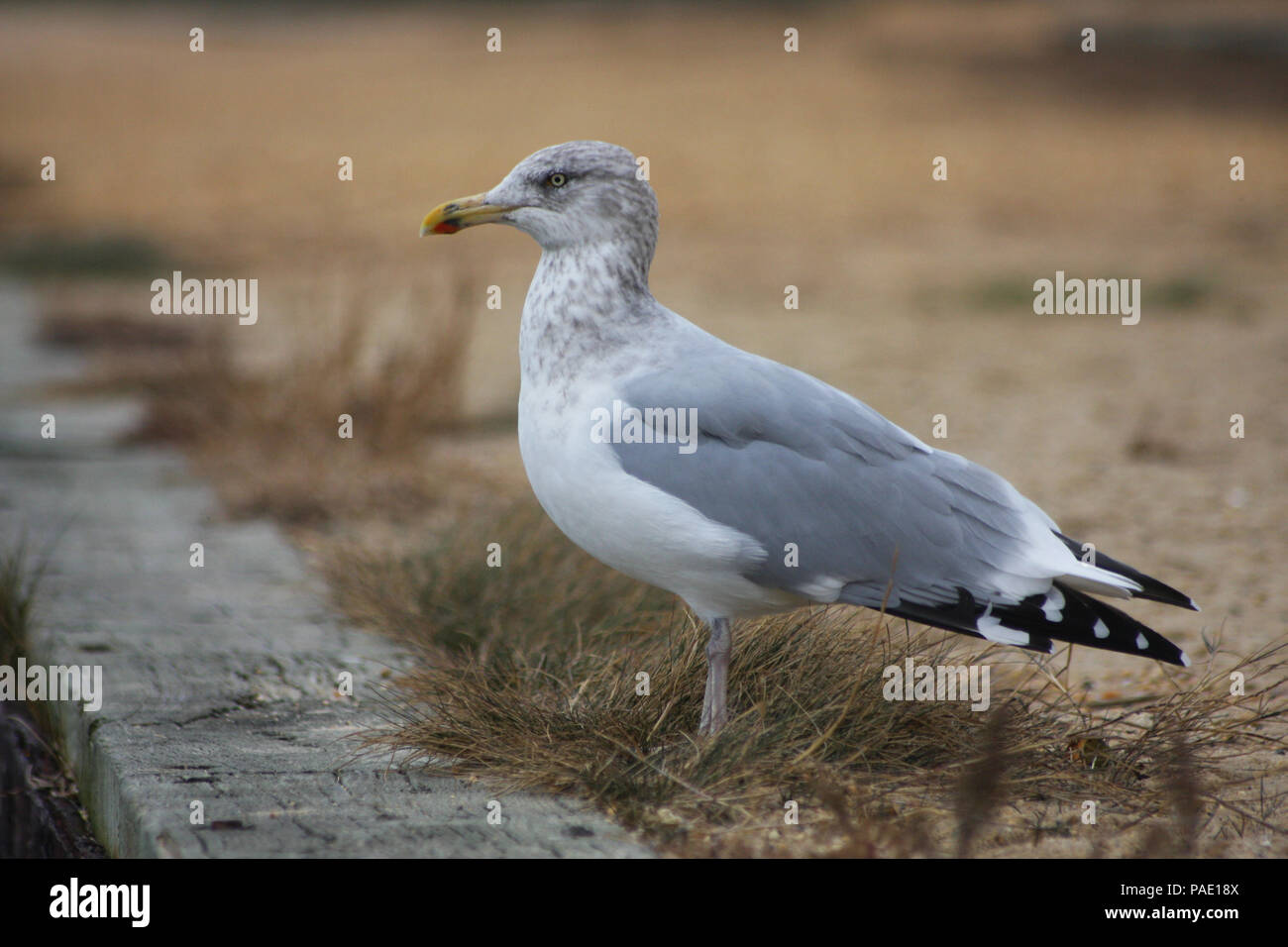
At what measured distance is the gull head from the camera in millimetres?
3518

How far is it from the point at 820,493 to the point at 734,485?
21cm

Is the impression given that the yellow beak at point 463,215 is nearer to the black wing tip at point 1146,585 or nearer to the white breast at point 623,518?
the white breast at point 623,518

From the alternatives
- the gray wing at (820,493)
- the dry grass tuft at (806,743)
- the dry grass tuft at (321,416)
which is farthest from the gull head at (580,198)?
the dry grass tuft at (321,416)

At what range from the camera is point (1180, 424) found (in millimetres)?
7871

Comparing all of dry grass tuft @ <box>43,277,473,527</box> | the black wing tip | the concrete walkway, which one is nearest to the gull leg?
the concrete walkway

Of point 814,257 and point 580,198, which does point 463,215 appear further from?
point 814,257

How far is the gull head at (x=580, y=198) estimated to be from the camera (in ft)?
11.5

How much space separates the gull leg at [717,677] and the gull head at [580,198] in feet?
3.25

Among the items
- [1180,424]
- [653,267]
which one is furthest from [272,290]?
[1180,424]

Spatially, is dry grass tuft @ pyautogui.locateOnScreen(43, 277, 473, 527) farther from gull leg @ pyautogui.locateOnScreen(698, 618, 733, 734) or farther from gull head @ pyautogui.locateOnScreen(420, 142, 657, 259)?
gull leg @ pyautogui.locateOnScreen(698, 618, 733, 734)

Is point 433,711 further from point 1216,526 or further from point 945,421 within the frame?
point 945,421

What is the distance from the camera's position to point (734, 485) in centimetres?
326

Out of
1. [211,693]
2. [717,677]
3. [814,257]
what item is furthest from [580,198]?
[814,257]
